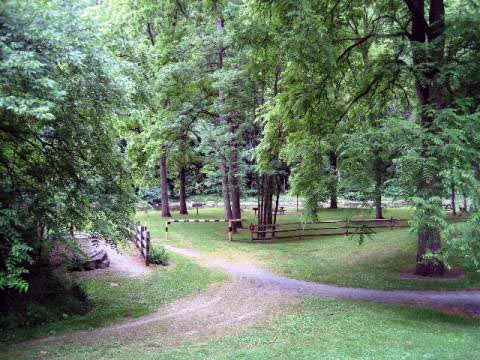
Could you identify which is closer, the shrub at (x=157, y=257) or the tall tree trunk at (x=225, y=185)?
the shrub at (x=157, y=257)

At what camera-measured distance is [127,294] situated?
12.3 m

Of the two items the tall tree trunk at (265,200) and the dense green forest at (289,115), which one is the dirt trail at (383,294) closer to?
the dense green forest at (289,115)

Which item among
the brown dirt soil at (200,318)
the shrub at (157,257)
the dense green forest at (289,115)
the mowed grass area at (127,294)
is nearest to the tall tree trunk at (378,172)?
the dense green forest at (289,115)

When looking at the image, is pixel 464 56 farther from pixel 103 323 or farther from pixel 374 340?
pixel 103 323

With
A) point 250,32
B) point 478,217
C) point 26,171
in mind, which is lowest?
point 478,217

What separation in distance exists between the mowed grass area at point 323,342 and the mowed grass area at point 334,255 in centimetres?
246

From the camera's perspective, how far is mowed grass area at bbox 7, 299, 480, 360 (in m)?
7.27

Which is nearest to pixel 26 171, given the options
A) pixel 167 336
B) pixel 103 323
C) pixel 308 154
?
pixel 103 323

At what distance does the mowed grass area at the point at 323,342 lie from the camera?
23.8 feet

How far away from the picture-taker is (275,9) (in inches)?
460

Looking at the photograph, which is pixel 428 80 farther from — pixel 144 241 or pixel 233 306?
pixel 144 241

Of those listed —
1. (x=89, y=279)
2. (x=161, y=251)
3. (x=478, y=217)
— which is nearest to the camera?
(x=478, y=217)

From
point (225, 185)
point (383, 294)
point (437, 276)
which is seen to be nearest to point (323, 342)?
point (383, 294)

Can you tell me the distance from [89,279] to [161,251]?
3478 mm
